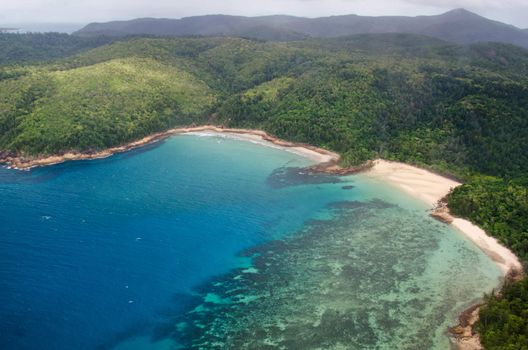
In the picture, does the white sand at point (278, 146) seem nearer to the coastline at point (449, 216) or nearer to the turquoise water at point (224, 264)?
the turquoise water at point (224, 264)

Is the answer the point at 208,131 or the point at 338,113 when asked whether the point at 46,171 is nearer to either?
the point at 208,131

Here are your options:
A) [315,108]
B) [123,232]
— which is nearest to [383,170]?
[315,108]

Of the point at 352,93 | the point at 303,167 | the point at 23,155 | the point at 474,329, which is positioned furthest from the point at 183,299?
the point at 352,93

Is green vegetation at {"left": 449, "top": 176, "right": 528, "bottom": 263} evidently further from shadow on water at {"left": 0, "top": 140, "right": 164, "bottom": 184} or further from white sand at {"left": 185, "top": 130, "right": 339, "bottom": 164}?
shadow on water at {"left": 0, "top": 140, "right": 164, "bottom": 184}

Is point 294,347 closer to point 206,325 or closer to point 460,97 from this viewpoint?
point 206,325

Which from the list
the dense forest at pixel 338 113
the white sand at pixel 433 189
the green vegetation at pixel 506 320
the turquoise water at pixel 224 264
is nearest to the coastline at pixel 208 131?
the dense forest at pixel 338 113

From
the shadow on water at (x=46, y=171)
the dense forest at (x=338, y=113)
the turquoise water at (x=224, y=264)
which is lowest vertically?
the turquoise water at (x=224, y=264)
